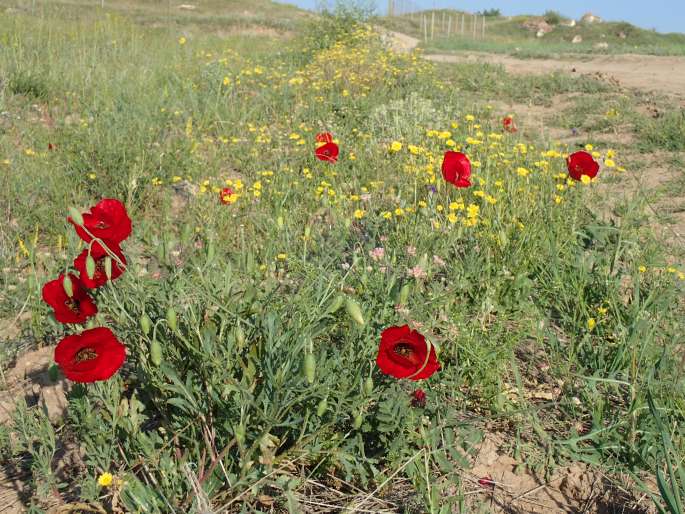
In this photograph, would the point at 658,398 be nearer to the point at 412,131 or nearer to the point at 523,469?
the point at 523,469

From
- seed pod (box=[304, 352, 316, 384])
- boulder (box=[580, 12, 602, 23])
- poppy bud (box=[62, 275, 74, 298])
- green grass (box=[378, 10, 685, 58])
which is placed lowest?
seed pod (box=[304, 352, 316, 384])

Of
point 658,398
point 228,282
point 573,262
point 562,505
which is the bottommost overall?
point 562,505

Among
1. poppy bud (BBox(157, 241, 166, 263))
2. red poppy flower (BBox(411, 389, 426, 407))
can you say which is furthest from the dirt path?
poppy bud (BBox(157, 241, 166, 263))

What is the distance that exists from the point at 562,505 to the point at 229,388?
1060 millimetres

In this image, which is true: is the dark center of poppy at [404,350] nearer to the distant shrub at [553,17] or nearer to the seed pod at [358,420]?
the seed pod at [358,420]

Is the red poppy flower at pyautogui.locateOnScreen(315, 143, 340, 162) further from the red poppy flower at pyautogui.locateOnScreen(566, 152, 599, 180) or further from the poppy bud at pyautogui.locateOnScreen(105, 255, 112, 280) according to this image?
the poppy bud at pyautogui.locateOnScreen(105, 255, 112, 280)

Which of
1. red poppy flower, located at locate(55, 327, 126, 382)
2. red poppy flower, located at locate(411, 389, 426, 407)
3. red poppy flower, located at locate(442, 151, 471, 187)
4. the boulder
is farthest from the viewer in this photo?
the boulder

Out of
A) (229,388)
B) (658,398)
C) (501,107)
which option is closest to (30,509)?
(229,388)

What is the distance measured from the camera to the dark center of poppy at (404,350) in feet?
4.91

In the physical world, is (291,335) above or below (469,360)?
above

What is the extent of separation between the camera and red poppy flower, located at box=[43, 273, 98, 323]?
1.53 m

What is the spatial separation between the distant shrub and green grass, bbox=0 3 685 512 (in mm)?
36506

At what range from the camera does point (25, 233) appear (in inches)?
131

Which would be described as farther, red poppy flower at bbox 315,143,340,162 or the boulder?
the boulder
